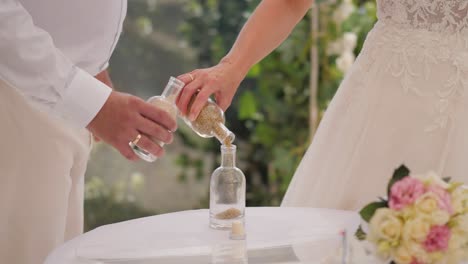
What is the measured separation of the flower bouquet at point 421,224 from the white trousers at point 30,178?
3.14 ft

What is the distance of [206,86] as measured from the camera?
1.92m

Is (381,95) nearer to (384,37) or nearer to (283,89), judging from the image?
(384,37)

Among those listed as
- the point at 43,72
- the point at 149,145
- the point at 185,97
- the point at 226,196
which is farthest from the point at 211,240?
the point at 43,72

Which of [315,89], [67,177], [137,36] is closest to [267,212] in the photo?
[67,177]

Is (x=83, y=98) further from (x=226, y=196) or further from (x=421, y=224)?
(x=421, y=224)

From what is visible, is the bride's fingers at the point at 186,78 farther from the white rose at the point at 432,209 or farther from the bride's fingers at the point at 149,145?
the white rose at the point at 432,209

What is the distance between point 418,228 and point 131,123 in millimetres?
705

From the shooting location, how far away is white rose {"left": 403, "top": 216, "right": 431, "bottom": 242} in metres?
1.21

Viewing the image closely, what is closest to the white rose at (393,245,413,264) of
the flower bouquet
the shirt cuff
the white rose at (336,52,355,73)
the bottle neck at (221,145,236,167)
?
the flower bouquet

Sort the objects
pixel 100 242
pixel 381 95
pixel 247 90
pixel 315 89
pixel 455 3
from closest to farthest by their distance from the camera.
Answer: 1. pixel 100 242
2. pixel 455 3
3. pixel 381 95
4. pixel 315 89
5. pixel 247 90

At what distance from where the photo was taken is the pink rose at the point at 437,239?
1.22 metres

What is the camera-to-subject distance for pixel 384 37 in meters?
1.95

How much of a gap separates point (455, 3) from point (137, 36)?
9.54 ft

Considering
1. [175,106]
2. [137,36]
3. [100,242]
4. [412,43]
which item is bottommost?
[100,242]
